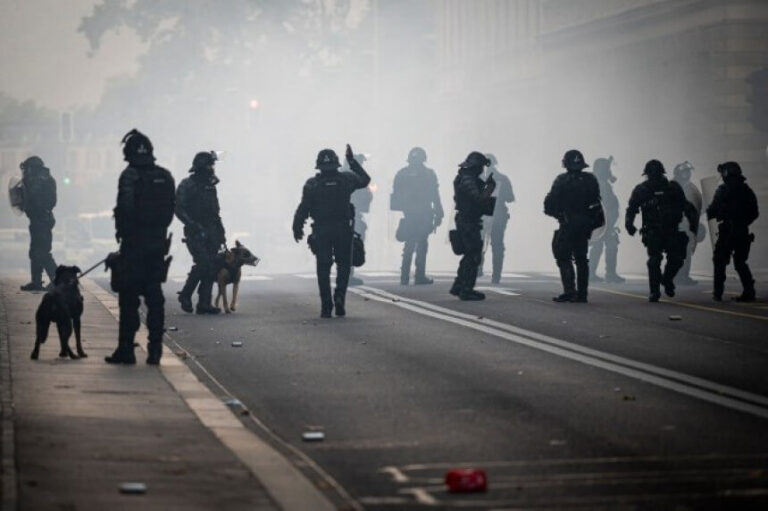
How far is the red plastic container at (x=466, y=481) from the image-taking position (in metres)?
10.2

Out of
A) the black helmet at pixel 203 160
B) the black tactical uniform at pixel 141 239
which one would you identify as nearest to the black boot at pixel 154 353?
the black tactical uniform at pixel 141 239

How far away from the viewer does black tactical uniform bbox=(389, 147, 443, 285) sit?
1215 inches

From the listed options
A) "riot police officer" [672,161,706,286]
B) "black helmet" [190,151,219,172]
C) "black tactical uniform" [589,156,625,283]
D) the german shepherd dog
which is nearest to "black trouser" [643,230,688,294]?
"riot police officer" [672,161,706,286]

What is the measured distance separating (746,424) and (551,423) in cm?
124

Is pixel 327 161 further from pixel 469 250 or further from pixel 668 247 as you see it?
pixel 668 247

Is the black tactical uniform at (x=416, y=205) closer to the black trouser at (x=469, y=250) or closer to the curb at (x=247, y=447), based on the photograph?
the black trouser at (x=469, y=250)

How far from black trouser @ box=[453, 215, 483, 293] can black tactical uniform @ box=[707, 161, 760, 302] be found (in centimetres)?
304

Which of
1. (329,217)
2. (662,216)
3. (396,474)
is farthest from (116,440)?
(662,216)

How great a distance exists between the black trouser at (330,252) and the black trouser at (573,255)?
3197 millimetres

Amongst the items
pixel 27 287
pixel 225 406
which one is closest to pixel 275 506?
pixel 225 406

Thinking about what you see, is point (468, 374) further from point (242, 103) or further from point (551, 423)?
point (242, 103)

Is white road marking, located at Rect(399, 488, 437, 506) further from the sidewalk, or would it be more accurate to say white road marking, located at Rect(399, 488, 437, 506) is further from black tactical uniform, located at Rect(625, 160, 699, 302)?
black tactical uniform, located at Rect(625, 160, 699, 302)

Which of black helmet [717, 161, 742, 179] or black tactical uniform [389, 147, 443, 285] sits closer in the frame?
black helmet [717, 161, 742, 179]

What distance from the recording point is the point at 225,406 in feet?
46.4
